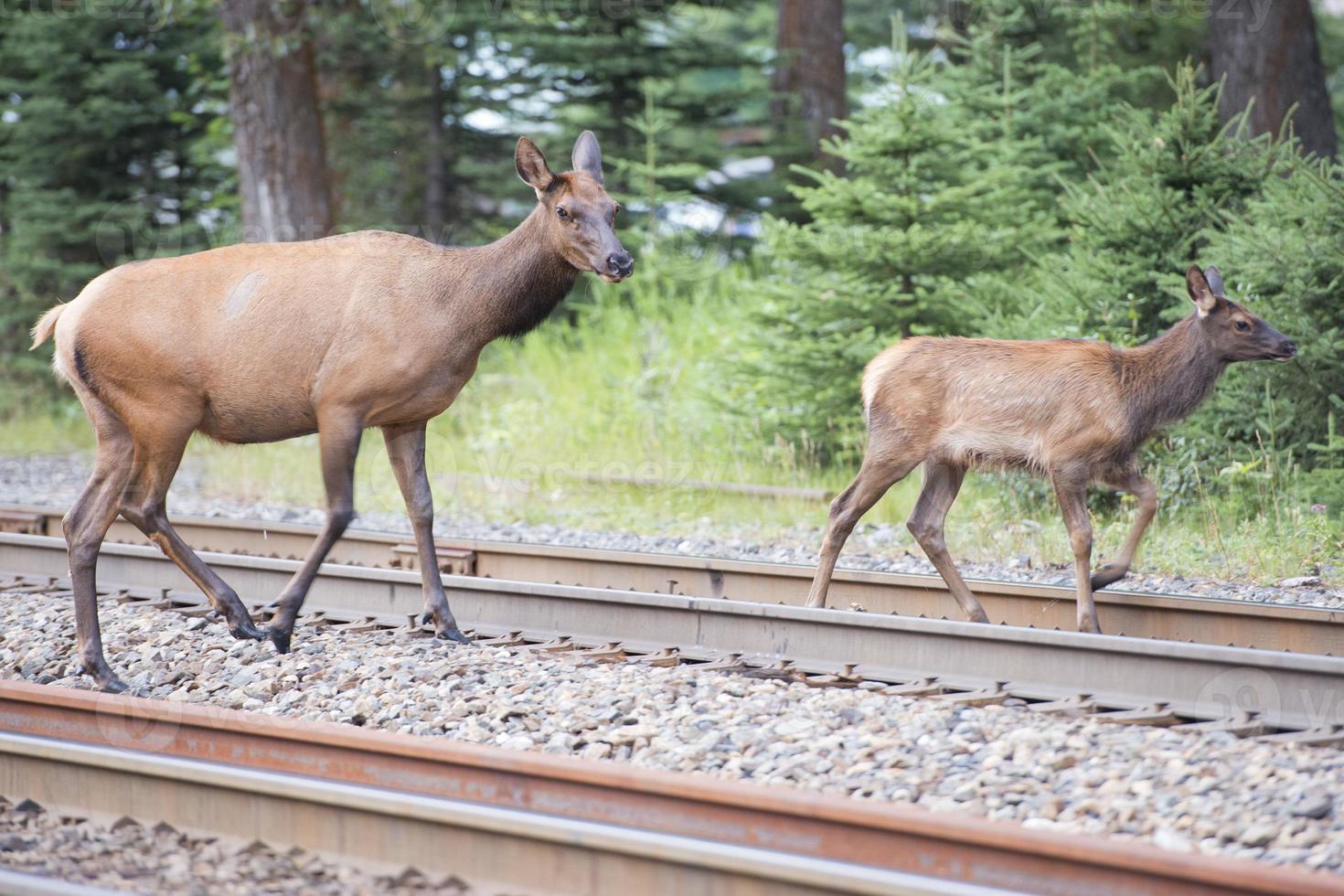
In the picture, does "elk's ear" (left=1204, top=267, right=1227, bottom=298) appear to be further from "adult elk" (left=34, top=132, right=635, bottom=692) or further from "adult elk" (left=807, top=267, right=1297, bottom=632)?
"adult elk" (left=34, top=132, right=635, bottom=692)

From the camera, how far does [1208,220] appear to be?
35.4 feet

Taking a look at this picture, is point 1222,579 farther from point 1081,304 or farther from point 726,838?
point 726,838

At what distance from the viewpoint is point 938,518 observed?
7328 mm

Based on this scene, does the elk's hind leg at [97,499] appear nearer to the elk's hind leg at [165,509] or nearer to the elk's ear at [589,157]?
the elk's hind leg at [165,509]

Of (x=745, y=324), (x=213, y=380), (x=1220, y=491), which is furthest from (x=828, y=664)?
(x=745, y=324)

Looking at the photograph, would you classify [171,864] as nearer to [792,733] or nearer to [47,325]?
[792,733]

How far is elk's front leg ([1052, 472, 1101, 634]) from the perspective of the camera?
6.60 meters

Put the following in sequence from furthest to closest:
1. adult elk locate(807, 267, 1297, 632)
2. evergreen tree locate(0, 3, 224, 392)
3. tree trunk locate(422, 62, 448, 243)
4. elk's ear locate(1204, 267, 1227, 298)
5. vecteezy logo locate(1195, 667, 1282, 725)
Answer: tree trunk locate(422, 62, 448, 243)
evergreen tree locate(0, 3, 224, 392)
elk's ear locate(1204, 267, 1227, 298)
adult elk locate(807, 267, 1297, 632)
vecteezy logo locate(1195, 667, 1282, 725)

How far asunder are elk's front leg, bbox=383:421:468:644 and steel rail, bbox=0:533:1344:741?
0.22 m

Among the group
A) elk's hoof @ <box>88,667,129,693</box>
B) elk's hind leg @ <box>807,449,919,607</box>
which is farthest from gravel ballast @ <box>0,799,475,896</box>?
elk's hind leg @ <box>807,449,919,607</box>

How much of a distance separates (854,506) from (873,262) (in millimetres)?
5224

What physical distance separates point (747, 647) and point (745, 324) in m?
7.78

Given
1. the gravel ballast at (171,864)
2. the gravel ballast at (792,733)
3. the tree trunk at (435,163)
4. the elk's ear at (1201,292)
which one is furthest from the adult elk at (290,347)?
the tree trunk at (435,163)

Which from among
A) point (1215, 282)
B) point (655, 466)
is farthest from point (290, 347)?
point (655, 466)
